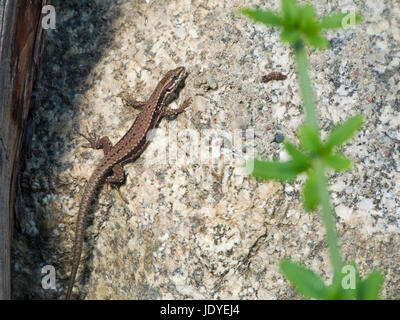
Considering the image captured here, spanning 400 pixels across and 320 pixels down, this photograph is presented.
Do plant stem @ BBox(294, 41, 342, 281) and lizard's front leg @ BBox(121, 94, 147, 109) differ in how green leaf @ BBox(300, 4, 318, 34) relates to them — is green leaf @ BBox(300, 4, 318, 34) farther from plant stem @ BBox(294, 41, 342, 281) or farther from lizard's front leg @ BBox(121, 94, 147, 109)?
lizard's front leg @ BBox(121, 94, 147, 109)

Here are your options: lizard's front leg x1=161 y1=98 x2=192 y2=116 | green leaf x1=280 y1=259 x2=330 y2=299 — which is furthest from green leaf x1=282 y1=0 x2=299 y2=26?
lizard's front leg x1=161 y1=98 x2=192 y2=116

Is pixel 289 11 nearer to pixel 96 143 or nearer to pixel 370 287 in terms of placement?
pixel 370 287

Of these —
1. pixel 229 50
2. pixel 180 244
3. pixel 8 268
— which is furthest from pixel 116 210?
pixel 229 50

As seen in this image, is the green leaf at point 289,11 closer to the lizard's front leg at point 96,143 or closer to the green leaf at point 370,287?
the green leaf at point 370,287

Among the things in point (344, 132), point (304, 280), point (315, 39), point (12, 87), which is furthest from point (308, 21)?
point (12, 87)

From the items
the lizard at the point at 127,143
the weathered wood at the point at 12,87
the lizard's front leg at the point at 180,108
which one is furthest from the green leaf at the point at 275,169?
the lizard's front leg at the point at 180,108

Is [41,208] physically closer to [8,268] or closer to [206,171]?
[8,268]

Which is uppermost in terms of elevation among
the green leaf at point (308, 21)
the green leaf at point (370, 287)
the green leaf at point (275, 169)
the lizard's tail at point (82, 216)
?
the lizard's tail at point (82, 216)
